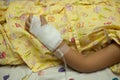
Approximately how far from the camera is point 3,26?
3.70ft

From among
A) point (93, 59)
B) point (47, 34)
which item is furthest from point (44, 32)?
point (93, 59)

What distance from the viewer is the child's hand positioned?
98cm

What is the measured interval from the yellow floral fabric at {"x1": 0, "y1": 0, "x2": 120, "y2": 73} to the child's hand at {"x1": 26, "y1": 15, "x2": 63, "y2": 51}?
0.04m

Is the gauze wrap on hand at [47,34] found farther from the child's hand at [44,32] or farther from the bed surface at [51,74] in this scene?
the bed surface at [51,74]

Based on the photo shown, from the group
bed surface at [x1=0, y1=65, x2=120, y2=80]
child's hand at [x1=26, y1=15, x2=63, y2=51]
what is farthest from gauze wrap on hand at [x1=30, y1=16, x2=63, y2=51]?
bed surface at [x1=0, y1=65, x2=120, y2=80]

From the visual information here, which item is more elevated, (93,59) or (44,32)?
(44,32)

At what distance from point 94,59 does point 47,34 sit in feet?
0.80

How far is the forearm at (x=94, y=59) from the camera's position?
99cm

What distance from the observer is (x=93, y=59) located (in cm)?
99

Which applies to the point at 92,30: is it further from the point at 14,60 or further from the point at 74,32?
the point at 14,60

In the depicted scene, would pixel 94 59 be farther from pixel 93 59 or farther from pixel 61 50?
pixel 61 50

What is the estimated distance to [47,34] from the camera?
986mm

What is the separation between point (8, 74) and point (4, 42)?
0.17 metres

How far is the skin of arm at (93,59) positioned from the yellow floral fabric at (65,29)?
42mm
